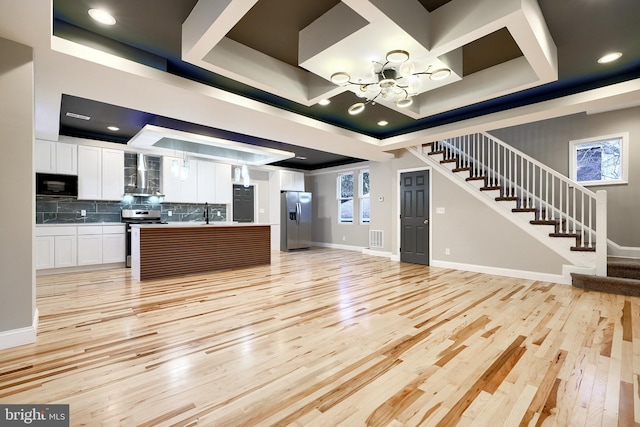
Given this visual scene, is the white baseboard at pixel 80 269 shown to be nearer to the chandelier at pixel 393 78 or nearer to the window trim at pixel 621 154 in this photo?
the chandelier at pixel 393 78

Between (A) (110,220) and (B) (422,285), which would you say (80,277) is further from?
(B) (422,285)

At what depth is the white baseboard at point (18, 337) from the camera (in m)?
2.28

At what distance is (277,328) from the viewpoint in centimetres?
275

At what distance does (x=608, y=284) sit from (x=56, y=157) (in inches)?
371

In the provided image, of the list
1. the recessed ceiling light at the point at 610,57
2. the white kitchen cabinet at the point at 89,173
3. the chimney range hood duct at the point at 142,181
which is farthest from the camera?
the chimney range hood duct at the point at 142,181

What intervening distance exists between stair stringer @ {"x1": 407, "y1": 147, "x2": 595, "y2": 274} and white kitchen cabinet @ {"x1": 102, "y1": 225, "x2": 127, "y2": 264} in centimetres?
675

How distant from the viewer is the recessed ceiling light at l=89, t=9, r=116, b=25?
2.43 m

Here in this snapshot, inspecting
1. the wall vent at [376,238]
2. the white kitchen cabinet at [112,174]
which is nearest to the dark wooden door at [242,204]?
the white kitchen cabinet at [112,174]

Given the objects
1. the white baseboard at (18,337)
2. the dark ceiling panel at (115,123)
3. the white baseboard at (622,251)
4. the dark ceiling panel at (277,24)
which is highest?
the dark ceiling panel at (277,24)

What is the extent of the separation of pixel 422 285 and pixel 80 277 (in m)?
5.88

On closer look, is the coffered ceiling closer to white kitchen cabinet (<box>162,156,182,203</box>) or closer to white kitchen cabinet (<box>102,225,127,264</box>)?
white kitchen cabinet (<box>162,156,182,203</box>)

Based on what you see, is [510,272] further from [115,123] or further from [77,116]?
[77,116]

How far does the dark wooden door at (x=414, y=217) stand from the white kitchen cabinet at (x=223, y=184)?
4.49 meters

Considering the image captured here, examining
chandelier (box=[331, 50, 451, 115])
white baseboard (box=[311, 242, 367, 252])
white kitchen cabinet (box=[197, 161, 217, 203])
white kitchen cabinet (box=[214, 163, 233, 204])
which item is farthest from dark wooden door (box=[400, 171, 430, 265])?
white kitchen cabinet (box=[197, 161, 217, 203])
